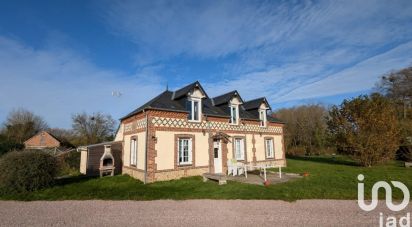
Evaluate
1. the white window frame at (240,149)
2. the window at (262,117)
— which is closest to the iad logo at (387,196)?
the white window frame at (240,149)

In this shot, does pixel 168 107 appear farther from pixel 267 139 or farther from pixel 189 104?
pixel 267 139

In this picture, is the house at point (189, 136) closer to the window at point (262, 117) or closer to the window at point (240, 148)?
the window at point (240, 148)

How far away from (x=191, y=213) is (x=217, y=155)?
26.5 feet

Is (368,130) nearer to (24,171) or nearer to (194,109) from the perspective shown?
(194,109)

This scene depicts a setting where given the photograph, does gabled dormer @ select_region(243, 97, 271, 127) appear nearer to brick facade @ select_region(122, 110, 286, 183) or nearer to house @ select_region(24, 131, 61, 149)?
brick facade @ select_region(122, 110, 286, 183)

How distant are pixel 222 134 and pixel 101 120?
99.3 ft

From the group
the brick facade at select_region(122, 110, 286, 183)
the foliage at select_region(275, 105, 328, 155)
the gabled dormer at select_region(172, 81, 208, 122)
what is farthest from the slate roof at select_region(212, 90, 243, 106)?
the foliage at select_region(275, 105, 328, 155)

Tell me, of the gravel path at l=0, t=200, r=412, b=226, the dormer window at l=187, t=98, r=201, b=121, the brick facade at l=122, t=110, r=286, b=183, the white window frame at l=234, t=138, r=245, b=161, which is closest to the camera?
the gravel path at l=0, t=200, r=412, b=226

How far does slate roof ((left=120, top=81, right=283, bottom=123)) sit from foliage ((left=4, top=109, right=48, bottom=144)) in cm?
2695

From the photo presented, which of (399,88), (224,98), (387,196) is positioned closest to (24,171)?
(224,98)

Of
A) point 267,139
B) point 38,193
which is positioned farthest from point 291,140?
point 38,193

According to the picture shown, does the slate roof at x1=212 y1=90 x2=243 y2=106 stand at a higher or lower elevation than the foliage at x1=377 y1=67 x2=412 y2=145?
lower

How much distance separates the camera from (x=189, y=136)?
43.6 feet

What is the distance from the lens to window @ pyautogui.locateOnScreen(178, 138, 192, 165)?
1298cm
